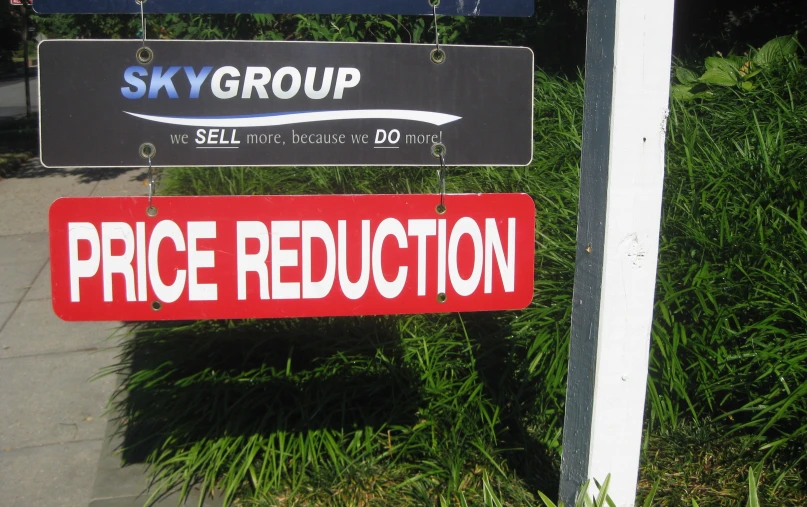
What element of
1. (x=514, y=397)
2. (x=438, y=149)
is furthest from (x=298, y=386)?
(x=438, y=149)

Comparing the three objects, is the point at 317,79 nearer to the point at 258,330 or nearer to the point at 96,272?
the point at 96,272

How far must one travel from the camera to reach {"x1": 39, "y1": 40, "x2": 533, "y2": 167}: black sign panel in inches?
81.6

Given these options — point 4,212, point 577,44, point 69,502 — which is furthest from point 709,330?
point 4,212

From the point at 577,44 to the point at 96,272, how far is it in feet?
18.6

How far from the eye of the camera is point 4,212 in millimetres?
9594

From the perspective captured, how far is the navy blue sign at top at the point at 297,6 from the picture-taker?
2137 millimetres

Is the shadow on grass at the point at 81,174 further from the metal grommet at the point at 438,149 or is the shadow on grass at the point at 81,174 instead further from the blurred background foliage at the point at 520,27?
the metal grommet at the point at 438,149

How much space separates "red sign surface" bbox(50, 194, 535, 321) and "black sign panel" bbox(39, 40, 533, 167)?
140 mm

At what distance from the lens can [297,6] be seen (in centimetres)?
223

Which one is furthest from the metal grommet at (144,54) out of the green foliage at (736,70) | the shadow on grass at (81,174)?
the shadow on grass at (81,174)

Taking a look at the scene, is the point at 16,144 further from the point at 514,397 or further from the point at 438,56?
the point at 438,56

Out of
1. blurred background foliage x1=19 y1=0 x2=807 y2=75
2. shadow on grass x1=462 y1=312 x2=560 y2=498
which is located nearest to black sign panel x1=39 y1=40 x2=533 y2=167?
shadow on grass x1=462 y1=312 x2=560 y2=498

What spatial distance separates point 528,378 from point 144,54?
2263 millimetres

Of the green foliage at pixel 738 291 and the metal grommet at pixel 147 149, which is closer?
the metal grommet at pixel 147 149
